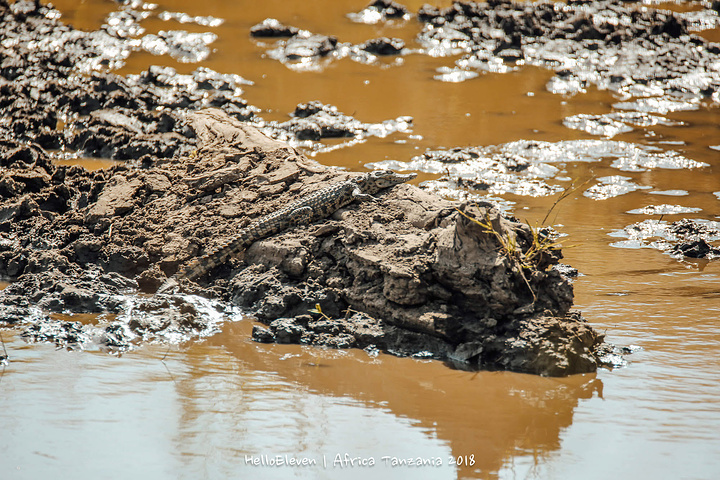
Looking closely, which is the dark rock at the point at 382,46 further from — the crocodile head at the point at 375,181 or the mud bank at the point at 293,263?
the crocodile head at the point at 375,181

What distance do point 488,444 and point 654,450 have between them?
2.95 ft

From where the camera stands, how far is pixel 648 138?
10.8 metres

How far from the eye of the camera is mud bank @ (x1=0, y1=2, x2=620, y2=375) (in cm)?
482

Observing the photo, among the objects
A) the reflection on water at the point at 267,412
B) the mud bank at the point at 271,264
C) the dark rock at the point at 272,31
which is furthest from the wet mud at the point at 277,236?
the dark rock at the point at 272,31

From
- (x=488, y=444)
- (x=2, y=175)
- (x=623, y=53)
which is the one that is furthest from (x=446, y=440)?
(x=623, y=53)

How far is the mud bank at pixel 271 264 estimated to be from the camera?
482 cm

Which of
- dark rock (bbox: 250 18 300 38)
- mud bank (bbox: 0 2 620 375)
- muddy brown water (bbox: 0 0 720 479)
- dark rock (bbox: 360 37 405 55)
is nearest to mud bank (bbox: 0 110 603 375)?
mud bank (bbox: 0 2 620 375)

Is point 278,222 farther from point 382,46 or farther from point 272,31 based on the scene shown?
point 272,31

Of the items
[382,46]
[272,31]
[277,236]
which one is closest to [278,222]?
[277,236]

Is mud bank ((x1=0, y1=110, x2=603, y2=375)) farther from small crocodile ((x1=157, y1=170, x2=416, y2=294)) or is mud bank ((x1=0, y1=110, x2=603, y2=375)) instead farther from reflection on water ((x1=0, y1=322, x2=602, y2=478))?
reflection on water ((x1=0, y1=322, x2=602, y2=478))

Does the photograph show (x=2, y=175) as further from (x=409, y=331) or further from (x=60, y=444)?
(x=409, y=331)

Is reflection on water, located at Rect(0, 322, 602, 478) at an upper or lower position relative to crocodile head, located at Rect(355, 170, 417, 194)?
lower

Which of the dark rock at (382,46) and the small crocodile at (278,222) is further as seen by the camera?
the dark rock at (382,46)

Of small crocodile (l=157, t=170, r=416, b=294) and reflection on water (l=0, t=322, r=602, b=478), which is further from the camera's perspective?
small crocodile (l=157, t=170, r=416, b=294)
